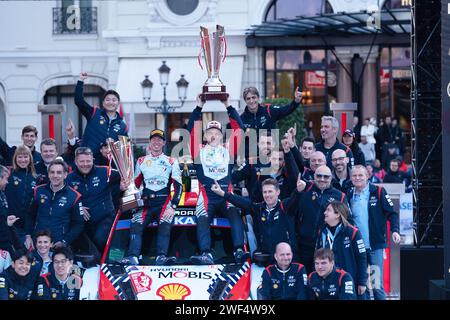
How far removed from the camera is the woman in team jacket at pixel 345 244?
34.8ft

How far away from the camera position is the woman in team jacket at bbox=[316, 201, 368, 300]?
10.6 metres

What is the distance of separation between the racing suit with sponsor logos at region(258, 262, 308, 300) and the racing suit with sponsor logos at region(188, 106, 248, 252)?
32.6 inches

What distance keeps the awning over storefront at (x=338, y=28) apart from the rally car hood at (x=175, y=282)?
16682 mm

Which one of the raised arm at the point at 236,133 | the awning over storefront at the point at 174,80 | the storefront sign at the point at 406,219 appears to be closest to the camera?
the raised arm at the point at 236,133

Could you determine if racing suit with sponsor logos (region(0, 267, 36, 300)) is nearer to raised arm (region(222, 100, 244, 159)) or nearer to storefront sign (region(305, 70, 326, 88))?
raised arm (region(222, 100, 244, 159))

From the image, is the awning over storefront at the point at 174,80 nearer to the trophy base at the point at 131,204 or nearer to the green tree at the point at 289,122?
the green tree at the point at 289,122

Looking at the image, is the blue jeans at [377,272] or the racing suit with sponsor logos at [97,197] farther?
the racing suit with sponsor logos at [97,197]

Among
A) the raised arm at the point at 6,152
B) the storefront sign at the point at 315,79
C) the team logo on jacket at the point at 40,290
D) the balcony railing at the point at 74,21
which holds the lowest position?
the team logo on jacket at the point at 40,290

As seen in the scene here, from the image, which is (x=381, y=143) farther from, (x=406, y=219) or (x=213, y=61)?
(x=213, y=61)

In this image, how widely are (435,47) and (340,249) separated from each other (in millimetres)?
3702

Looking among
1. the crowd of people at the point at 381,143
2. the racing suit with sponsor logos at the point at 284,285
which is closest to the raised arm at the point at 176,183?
the racing suit with sponsor logos at the point at 284,285

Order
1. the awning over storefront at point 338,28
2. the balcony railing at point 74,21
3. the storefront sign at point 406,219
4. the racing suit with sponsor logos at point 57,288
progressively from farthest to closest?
1. the balcony railing at point 74,21
2. the awning over storefront at point 338,28
3. the storefront sign at point 406,219
4. the racing suit with sponsor logos at point 57,288

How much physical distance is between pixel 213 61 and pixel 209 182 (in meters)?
3.32

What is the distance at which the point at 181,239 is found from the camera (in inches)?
445
